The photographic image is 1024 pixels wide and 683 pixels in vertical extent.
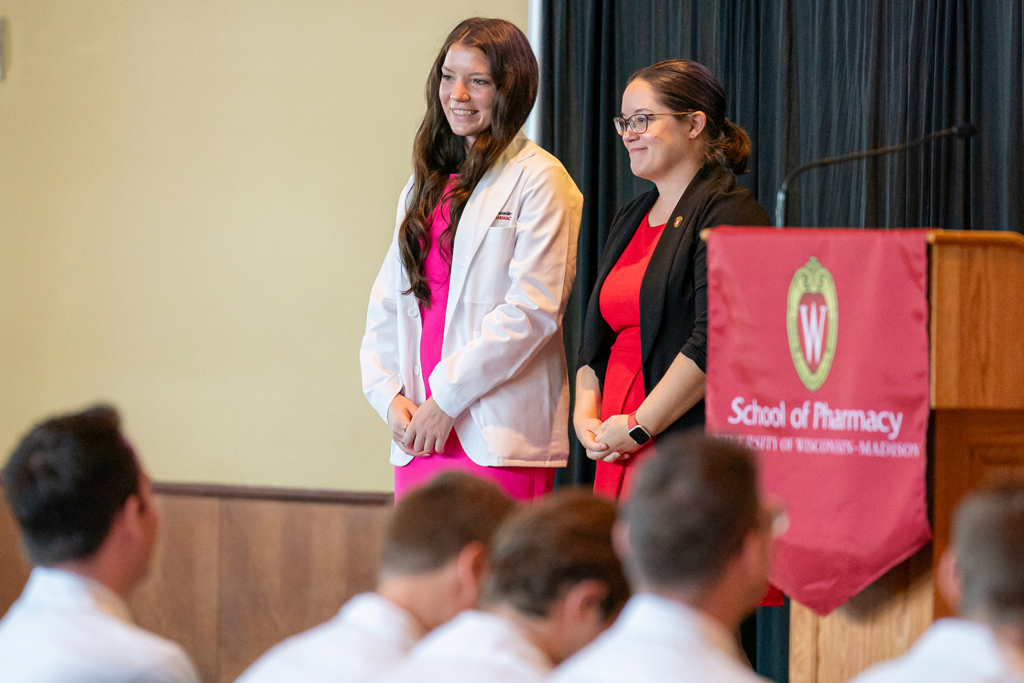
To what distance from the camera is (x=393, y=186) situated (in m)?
4.13

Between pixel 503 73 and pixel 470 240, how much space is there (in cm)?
46

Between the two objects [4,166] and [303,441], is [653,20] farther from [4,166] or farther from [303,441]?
[4,166]

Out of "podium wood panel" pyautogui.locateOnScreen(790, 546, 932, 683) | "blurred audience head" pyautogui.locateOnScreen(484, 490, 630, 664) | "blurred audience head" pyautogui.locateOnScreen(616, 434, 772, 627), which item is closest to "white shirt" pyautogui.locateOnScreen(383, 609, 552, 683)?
"blurred audience head" pyautogui.locateOnScreen(484, 490, 630, 664)

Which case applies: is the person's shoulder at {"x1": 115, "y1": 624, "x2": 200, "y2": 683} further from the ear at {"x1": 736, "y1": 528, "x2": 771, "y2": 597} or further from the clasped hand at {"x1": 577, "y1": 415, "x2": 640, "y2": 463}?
the clasped hand at {"x1": 577, "y1": 415, "x2": 640, "y2": 463}

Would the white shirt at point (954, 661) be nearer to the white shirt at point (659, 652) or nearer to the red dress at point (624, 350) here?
the white shirt at point (659, 652)

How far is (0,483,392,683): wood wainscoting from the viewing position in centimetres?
409

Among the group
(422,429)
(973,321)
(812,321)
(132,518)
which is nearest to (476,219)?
(422,429)

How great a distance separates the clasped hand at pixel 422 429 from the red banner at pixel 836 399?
0.85 meters

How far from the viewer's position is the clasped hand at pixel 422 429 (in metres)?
2.79

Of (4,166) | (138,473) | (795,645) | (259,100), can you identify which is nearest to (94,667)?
(138,473)

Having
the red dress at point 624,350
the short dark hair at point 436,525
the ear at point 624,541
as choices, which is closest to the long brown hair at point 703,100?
the red dress at point 624,350

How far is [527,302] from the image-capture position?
2.79 metres

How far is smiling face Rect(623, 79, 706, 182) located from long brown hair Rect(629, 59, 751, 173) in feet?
0.07

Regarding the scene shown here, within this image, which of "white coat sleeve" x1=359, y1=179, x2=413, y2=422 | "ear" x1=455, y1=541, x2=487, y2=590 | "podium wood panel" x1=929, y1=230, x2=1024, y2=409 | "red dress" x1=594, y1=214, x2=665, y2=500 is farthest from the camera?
"white coat sleeve" x1=359, y1=179, x2=413, y2=422
